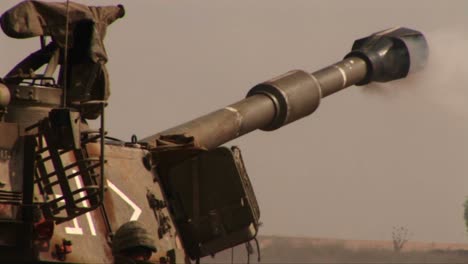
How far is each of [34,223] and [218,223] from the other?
3.23 metres

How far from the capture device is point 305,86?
18141 millimetres

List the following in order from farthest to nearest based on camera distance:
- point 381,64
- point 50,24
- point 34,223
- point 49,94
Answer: point 381,64 → point 50,24 → point 49,94 → point 34,223

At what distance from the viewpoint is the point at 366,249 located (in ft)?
149

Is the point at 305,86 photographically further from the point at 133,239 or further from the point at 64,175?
the point at 133,239

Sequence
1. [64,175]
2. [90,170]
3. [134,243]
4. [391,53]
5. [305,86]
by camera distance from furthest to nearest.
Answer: [391,53], [305,86], [90,170], [64,175], [134,243]

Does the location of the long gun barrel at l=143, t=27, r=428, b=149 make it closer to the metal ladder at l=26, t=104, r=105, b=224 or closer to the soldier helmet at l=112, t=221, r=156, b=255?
the metal ladder at l=26, t=104, r=105, b=224

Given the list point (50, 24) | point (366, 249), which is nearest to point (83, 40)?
point (50, 24)

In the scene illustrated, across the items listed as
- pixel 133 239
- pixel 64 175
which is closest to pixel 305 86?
pixel 64 175

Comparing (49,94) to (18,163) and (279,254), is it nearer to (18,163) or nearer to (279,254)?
(18,163)

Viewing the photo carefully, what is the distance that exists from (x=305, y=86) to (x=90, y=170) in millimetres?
6305

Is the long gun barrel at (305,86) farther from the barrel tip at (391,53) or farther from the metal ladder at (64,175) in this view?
the metal ladder at (64,175)

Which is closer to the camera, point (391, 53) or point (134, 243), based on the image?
point (134, 243)

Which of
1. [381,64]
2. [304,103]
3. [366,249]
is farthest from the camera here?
[366,249]

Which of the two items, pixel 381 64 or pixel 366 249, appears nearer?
pixel 381 64
